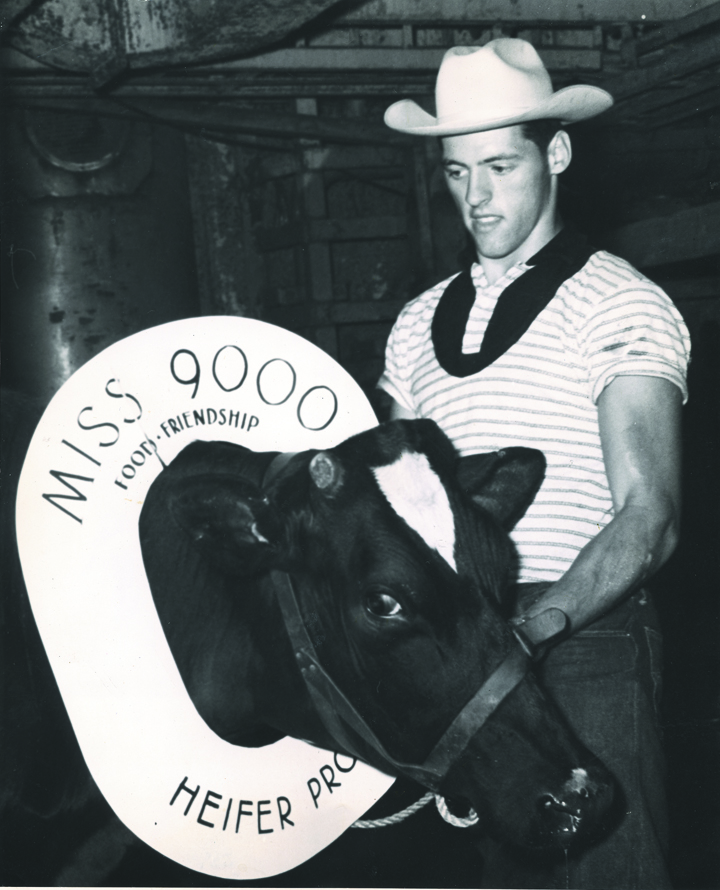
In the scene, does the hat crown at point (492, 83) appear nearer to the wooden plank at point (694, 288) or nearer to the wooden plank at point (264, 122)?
the wooden plank at point (264, 122)

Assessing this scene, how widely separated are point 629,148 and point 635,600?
2212 millimetres

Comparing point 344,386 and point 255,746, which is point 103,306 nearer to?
point 344,386

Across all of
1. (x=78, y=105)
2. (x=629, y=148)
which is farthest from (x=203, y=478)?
(x=629, y=148)

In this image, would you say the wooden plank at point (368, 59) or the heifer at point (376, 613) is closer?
the heifer at point (376, 613)

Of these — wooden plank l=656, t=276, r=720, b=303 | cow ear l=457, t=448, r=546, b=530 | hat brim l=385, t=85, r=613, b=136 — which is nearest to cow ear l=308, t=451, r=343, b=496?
cow ear l=457, t=448, r=546, b=530

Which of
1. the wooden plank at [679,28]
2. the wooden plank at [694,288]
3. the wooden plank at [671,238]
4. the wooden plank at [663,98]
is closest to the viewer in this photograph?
the wooden plank at [679,28]

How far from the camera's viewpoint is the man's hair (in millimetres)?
1704

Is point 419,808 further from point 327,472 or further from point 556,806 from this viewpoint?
point 327,472

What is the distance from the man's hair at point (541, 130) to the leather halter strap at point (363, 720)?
3.02ft

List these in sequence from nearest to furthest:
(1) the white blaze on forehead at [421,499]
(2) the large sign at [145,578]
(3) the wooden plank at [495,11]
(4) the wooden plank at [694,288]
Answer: (1) the white blaze on forehead at [421,499], (2) the large sign at [145,578], (3) the wooden plank at [495,11], (4) the wooden plank at [694,288]

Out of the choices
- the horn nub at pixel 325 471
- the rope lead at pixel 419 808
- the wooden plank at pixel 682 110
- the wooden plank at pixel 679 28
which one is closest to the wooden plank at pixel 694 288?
the wooden plank at pixel 682 110

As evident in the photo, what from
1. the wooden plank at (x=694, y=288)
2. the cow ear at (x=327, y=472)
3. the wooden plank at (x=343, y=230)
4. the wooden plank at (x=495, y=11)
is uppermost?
the wooden plank at (x=495, y=11)

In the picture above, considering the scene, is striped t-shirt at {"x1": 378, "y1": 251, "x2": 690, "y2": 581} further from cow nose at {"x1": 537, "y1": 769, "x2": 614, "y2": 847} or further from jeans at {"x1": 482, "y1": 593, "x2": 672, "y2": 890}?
cow nose at {"x1": 537, "y1": 769, "x2": 614, "y2": 847}

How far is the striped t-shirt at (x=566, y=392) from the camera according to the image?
1595 millimetres
